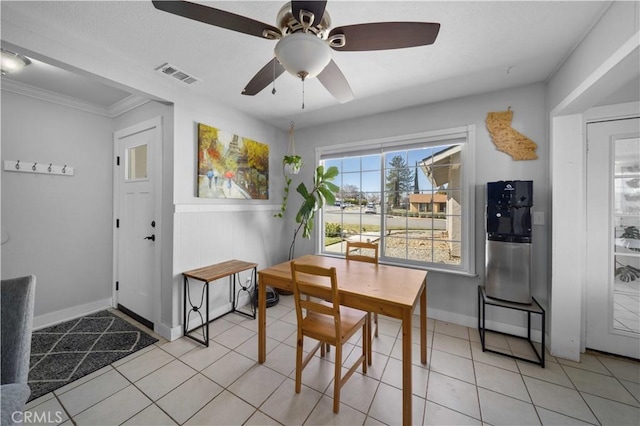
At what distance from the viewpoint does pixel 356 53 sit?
194cm

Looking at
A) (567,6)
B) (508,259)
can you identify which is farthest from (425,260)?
(567,6)

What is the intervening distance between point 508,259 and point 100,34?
151 inches

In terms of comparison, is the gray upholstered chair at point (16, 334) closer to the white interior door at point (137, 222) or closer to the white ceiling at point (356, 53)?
the white interior door at point (137, 222)

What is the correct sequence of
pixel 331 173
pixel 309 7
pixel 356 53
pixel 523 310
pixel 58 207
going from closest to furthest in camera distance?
pixel 309 7 < pixel 356 53 < pixel 523 310 < pixel 58 207 < pixel 331 173

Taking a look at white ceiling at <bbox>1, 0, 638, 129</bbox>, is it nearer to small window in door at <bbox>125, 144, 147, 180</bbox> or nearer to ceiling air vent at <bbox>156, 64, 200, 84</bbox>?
ceiling air vent at <bbox>156, 64, 200, 84</bbox>

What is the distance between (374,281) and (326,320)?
48cm

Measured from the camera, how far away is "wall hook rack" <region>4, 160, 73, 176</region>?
245 centimetres

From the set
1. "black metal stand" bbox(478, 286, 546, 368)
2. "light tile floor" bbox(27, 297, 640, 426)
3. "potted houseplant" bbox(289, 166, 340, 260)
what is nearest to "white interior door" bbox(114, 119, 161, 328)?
"light tile floor" bbox(27, 297, 640, 426)

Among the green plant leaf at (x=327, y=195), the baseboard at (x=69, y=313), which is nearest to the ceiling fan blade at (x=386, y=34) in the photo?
the green plant leaf at (x=327, y=195)

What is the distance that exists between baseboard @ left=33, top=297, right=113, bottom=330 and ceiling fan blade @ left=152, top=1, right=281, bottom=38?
3.47 metres

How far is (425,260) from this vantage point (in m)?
2.99

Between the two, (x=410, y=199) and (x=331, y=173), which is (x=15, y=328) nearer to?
(x=331, y=173)

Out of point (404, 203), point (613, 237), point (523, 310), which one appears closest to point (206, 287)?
point (404, 203)

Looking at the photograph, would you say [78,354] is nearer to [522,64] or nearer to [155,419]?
[155,419]
